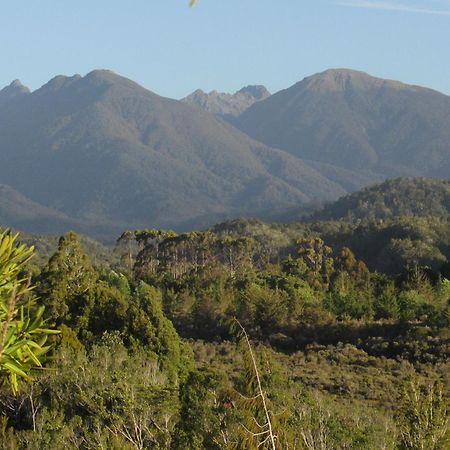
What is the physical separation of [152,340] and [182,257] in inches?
2189

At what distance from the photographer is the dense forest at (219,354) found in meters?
7.74

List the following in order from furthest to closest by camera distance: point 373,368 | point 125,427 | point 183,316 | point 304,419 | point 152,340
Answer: point 183,316, point 373,368, point 152,340, point 125,427, point 304,419

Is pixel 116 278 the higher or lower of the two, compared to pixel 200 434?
lower

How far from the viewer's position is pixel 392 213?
545ft

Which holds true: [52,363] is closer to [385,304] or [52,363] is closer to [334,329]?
[334,329]

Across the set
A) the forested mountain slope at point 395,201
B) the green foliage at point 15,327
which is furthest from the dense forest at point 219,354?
the forested mountain slope at point 395,201

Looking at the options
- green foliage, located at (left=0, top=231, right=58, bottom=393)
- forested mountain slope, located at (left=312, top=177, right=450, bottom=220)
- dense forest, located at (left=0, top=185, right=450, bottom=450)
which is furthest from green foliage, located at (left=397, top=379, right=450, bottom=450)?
forested mountain slope, located at (left=312, top=177, right=450, bottom=220)

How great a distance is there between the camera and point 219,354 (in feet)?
137

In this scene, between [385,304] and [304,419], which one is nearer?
[304,419]

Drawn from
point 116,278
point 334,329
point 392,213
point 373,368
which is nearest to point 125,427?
point 373,368

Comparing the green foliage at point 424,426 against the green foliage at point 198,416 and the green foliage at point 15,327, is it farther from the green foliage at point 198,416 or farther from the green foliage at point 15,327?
the green foliage at point 198,416

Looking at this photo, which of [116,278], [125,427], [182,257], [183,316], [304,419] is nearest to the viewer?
[304,419]

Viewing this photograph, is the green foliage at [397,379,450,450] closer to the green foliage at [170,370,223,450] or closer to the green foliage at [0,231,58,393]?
the green foliage at [0,231,58,393]

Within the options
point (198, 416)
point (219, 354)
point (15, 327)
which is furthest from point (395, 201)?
point (15, 327)
